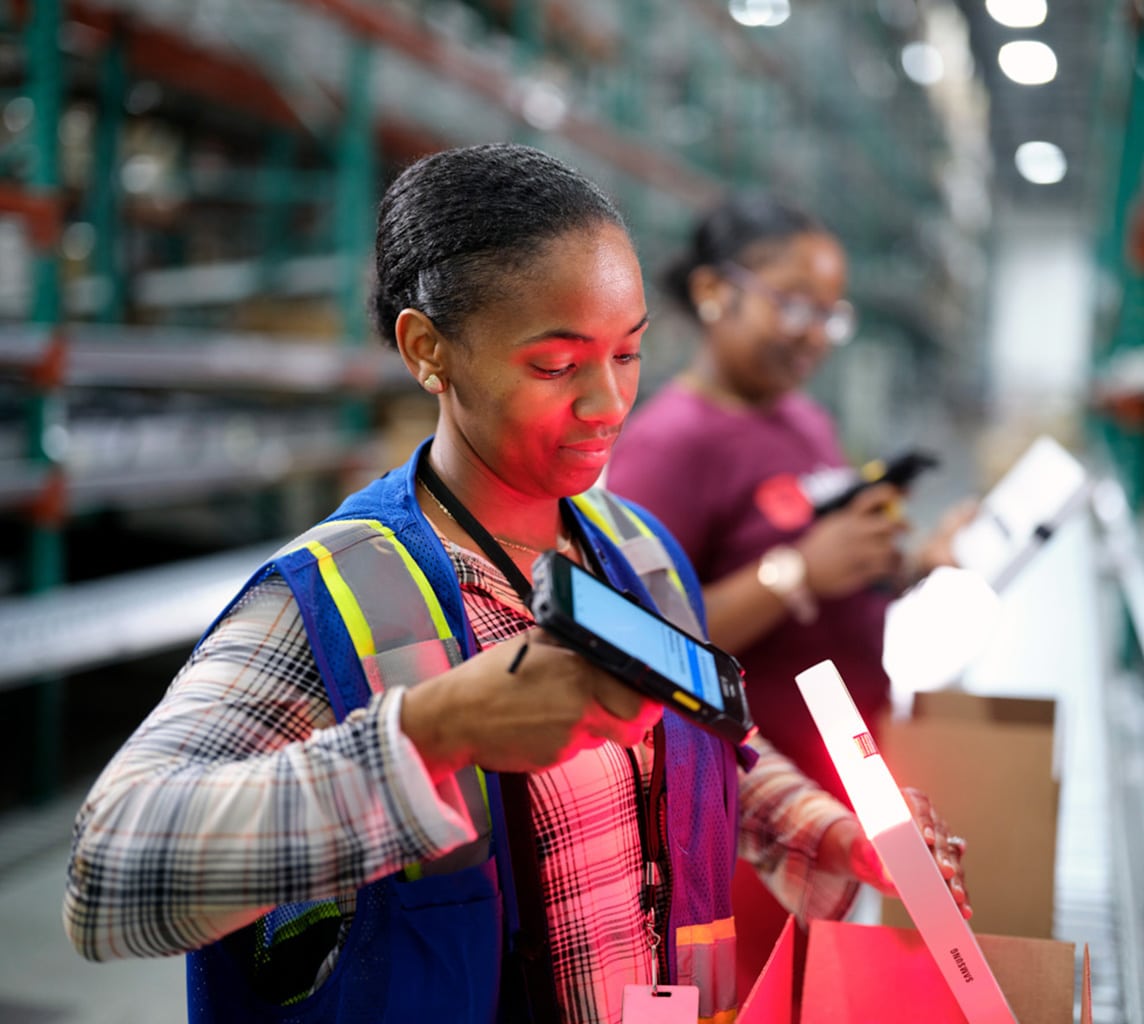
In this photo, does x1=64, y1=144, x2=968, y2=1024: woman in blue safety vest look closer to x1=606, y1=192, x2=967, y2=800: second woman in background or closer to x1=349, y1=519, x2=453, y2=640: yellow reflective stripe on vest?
x1=349, y1=519, x2=453, y2=640: yellow reflective stripe on vest

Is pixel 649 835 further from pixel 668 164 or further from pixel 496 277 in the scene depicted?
pixel 668 164

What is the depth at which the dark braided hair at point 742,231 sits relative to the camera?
2213mm

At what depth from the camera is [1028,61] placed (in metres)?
18.2

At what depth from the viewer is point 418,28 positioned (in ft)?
18.9

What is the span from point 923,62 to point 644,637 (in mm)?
18453

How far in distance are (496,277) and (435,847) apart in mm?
424

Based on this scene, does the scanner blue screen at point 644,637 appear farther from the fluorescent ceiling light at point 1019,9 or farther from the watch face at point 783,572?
the fluorescent ceiling light at point 1019,9

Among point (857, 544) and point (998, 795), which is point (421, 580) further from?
point (857, 544)

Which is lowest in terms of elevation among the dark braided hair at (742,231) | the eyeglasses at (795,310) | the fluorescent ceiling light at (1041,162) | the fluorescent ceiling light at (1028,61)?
the eyeglasses at (795,310)

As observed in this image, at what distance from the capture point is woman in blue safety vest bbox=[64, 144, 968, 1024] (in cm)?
74

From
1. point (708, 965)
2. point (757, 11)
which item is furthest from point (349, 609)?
point (757, 11)

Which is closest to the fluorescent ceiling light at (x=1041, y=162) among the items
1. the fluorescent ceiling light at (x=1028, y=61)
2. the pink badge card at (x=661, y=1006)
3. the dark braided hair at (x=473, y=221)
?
the fluorescent ceiling light at (x=1028, y=61)

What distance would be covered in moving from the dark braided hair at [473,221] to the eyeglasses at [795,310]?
1196 millimetres

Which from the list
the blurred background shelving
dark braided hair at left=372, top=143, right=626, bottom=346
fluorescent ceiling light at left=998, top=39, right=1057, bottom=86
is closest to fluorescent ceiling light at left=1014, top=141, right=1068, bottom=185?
fluorescent ceiling light at left=998, top=39, right=1057, bottom=86
